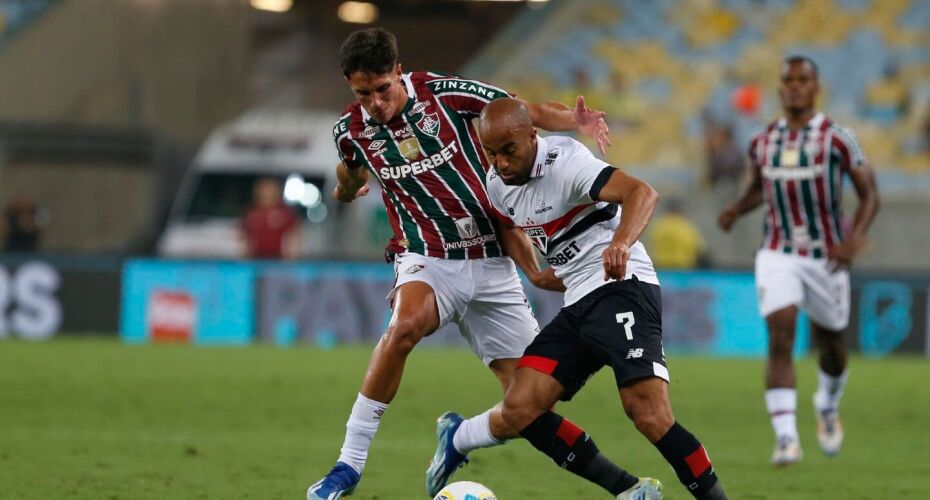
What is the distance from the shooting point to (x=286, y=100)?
34.1 meters

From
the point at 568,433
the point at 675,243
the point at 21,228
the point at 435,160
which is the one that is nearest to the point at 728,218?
the point at 435,160

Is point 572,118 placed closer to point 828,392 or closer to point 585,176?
point 585,176

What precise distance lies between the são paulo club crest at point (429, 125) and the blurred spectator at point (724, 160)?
14.7m

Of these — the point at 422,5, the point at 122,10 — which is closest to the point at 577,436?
the point at 122,10

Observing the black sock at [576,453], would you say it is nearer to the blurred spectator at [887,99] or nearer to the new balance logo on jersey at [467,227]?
the new balance logo on jersey at [467,227]

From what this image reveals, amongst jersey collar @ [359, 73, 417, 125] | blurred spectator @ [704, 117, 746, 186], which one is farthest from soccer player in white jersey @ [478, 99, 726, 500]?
blurred spectator @ [704, 117, 746, 186]

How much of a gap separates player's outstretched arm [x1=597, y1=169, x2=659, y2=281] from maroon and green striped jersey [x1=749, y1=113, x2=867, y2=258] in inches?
141

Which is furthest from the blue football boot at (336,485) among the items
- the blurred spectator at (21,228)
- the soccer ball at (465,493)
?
the blurred spectator at (21,228)

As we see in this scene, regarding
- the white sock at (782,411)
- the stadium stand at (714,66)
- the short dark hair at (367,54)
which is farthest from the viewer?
the stadium stand at (714,66)

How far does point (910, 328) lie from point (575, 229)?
1275cm

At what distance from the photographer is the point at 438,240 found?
7.11 meters

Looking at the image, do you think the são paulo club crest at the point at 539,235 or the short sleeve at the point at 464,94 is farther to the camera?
the short sleeve at the point at 464,94

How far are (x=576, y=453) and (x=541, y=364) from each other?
452 mm

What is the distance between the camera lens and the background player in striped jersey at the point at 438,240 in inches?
A: 267
